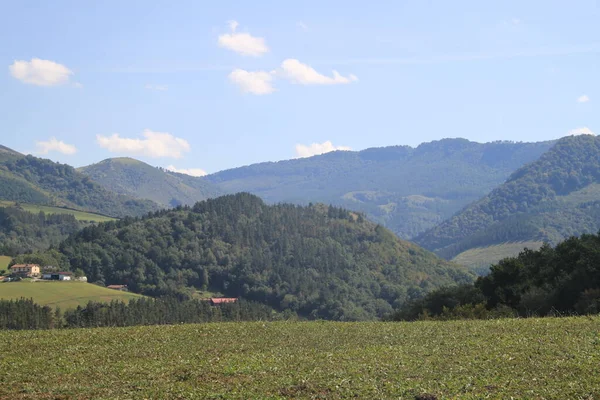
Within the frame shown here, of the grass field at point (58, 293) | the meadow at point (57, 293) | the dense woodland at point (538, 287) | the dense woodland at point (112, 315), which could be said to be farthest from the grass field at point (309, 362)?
the grass field at point (58, 293)

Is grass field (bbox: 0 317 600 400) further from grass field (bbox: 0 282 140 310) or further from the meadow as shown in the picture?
grass field (bbox: 0 282 140 310)

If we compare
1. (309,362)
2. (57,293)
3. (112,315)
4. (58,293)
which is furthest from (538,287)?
(58,293)

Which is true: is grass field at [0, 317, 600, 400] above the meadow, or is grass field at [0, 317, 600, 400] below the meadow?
above

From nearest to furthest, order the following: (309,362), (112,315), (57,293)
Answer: (309,362) → (112,315) → (57,293)

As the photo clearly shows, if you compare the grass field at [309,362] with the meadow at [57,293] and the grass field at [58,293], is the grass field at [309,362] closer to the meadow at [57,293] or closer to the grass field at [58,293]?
the meadow at [57,293]

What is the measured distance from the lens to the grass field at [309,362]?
25.2 m

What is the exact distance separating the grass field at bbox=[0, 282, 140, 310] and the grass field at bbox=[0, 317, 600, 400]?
133944mm

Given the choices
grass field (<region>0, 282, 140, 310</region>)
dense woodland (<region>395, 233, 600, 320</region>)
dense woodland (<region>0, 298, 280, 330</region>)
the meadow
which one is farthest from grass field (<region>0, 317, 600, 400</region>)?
grass field (<region>0, 282, 140, 310</region>)

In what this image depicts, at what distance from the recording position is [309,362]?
3031cm

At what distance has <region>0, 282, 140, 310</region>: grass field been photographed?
165000 millimetres

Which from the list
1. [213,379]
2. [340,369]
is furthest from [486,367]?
[213,379]

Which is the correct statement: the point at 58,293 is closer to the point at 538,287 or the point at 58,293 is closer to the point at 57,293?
the point at 57,293

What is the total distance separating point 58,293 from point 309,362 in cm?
16048

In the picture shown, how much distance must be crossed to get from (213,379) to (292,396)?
13.1ft
